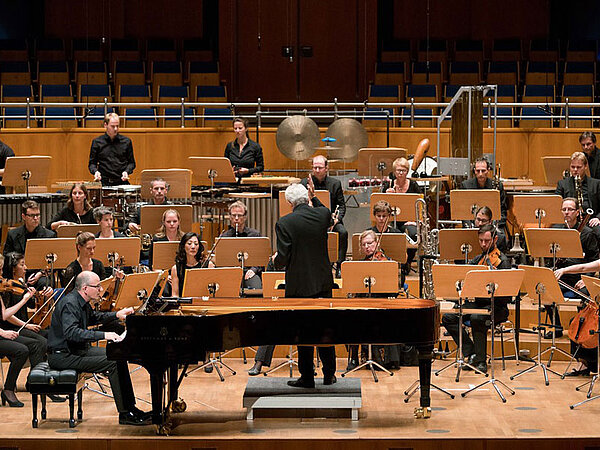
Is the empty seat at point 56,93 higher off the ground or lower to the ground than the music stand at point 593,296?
higher

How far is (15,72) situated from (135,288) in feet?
26.1

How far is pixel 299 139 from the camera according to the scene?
33.6 ft

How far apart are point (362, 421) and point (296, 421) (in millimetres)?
416

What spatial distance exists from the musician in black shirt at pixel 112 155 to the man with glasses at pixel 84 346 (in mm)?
3498

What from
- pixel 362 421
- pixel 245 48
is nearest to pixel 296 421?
pixel 362 421

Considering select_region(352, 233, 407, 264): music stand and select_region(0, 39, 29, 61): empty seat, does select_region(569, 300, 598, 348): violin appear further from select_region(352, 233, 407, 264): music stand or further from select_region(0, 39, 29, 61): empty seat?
select_region(0, 39, 29, 61): empty seat

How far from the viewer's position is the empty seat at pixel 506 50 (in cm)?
1433

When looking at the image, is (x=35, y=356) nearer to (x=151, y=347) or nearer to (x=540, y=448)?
(x=151, y=347)

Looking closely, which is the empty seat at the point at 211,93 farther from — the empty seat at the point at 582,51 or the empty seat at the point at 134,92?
the empty seat at the point at 582,51

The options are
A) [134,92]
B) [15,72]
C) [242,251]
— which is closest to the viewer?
[242,251]

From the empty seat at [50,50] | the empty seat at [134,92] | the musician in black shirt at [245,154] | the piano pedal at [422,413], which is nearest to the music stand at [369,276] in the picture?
the piano pedal at [422,413]

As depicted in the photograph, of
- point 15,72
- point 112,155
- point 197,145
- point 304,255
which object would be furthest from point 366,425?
point 15,72

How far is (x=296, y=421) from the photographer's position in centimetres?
634

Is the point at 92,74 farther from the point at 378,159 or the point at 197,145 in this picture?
the point at 378,159
